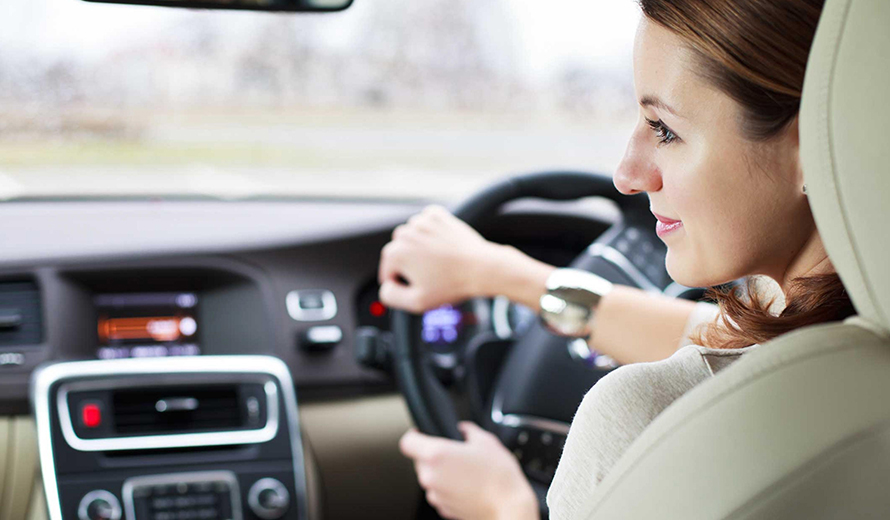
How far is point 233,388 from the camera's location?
2.22 meters

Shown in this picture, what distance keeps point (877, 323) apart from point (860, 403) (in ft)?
0.19

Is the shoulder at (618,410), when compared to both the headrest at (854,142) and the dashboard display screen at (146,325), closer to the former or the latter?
the headrest at (854,142)

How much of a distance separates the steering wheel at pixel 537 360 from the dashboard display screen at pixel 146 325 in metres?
0.67

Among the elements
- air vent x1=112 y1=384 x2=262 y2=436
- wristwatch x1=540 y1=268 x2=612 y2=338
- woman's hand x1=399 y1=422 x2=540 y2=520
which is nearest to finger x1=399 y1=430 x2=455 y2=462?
woman's hand x1=399 y1=422 x2=540 y2=520

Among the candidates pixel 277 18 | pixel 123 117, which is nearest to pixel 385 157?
pixel 277 18

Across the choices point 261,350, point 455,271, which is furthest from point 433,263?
point 261,350

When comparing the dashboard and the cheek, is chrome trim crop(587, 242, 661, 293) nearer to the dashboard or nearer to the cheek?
the dashboard

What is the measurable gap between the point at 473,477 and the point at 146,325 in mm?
967

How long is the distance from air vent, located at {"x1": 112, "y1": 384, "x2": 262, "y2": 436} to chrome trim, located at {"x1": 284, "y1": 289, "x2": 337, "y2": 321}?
20 centimetres

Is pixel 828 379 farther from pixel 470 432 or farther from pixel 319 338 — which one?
pixel 319 338

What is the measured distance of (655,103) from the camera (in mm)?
846

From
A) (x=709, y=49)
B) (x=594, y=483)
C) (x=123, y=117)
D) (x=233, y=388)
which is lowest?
(x=233, y=388)

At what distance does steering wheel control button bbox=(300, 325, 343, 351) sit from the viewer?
2.32 metres

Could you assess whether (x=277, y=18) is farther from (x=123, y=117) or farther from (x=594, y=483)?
(x=594, y=483)
